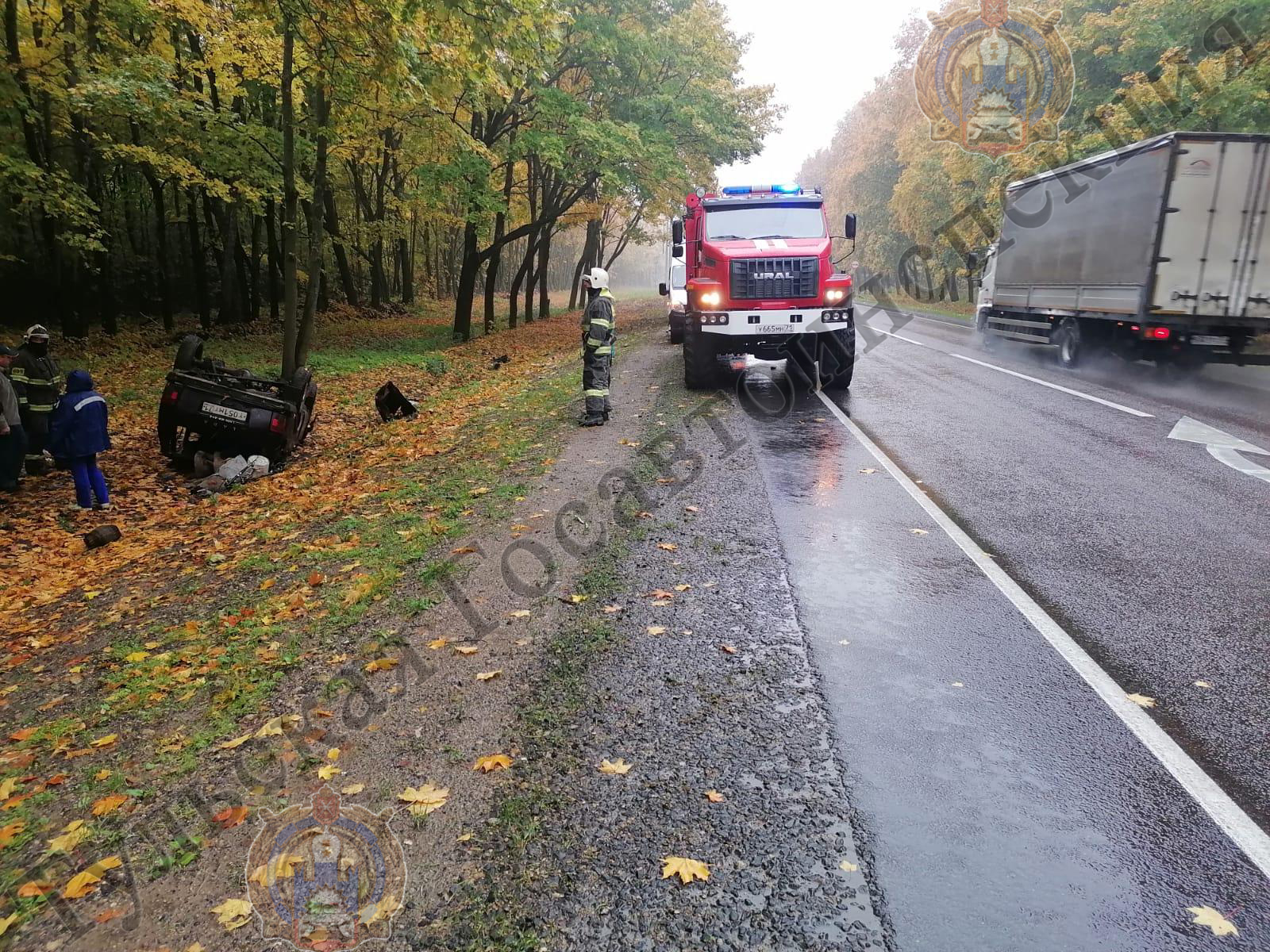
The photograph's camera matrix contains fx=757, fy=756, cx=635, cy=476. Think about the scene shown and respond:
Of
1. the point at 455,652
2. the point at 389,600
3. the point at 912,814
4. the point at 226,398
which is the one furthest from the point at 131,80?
the point at 912,814

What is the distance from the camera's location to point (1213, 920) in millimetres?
2525

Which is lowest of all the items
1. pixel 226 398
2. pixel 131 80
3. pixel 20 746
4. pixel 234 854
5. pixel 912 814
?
pixel 20 746

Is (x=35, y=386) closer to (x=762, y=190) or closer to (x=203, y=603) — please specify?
(x=203, y=603)

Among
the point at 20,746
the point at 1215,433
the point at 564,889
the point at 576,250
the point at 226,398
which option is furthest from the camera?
the point at 576,250

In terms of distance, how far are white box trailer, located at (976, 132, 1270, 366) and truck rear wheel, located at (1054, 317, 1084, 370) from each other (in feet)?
0.29

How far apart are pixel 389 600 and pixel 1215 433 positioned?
378 inches

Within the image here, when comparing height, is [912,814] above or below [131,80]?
below

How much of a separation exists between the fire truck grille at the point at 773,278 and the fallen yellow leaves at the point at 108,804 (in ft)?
32.8

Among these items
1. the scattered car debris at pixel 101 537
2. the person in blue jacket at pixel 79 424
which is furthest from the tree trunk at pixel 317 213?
the scattered car debris at pixel 101 537

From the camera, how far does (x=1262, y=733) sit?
11.4 ft

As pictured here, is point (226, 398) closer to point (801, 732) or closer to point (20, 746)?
point (20, 746)

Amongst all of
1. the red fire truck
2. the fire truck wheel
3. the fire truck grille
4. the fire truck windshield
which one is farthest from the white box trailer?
the fire truck grille

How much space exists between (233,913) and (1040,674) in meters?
3.84

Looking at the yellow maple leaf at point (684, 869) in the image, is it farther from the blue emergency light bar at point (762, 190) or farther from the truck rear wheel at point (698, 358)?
the blue emergency light bar at point (762, 190)
